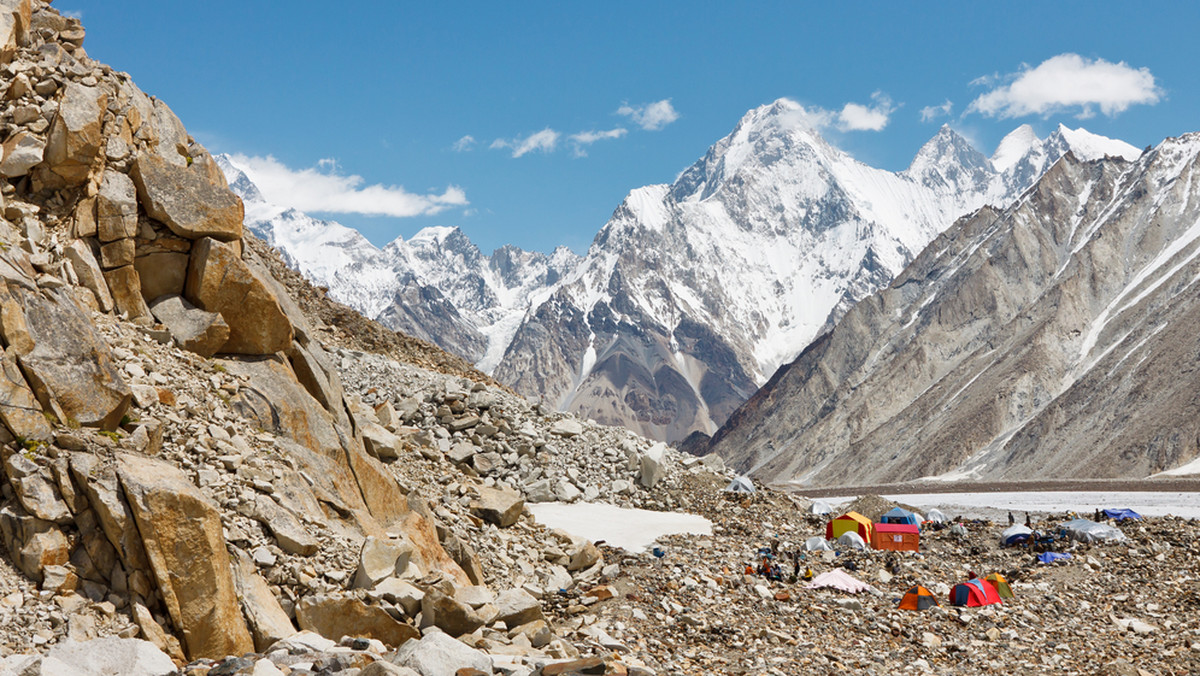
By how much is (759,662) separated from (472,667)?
22.7ft

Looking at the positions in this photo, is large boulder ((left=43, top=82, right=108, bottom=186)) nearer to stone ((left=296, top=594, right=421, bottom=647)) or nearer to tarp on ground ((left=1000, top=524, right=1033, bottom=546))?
stone ((left=296, top=594, right=421, bottom=647))

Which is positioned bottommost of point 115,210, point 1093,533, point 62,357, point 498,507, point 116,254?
point 498,507

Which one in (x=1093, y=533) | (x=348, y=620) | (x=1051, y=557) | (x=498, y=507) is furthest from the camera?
(x=1093, y=533)

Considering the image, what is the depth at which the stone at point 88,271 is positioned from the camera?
14094 mm

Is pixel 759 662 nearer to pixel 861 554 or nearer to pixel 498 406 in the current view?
pixel 861 554

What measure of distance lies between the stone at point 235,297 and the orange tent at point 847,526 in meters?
20.8

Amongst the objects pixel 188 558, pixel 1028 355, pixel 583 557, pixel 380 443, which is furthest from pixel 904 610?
pixel 1028 355

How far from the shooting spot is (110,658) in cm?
1023

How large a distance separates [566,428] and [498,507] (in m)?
10.6

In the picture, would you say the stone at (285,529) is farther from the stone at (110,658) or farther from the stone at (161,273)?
the stone at (161,273)

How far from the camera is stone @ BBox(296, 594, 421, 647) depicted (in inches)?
502

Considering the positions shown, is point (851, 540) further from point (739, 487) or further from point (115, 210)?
point (115, 210)

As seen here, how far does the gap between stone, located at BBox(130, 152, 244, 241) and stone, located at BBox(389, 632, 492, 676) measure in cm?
820

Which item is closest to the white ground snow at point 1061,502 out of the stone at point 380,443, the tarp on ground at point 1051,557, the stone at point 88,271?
the tarp on ground at point 1051,557
